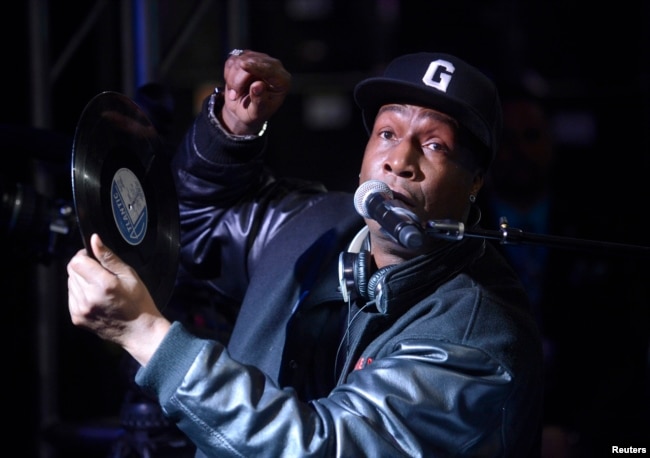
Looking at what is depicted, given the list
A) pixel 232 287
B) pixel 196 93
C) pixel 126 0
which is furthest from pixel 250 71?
pixel 196 93

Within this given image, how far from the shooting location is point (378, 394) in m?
1.89

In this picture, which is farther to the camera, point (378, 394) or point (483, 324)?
point (483, 324)

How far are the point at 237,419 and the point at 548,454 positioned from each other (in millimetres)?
1964

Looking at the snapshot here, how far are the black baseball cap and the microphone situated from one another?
0.32m

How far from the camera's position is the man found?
182 cm

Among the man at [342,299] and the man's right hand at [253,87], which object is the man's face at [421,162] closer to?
the man at [342,299]

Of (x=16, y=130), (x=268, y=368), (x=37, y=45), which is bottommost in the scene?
(x=268, y=368)

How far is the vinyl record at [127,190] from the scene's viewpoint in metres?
1.86

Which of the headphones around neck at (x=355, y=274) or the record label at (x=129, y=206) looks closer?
the record label at (x=129, y=206)

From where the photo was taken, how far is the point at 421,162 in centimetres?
224

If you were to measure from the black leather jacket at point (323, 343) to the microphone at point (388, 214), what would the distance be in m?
0.25

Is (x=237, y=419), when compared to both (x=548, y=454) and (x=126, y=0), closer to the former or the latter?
(x=548, y=454)

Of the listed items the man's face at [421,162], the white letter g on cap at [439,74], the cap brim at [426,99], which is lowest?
the man's face at [421,162]

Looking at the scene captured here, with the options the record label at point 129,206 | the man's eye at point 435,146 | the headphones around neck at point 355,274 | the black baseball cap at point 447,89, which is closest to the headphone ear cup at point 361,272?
the headphones around neck at point 355,274
